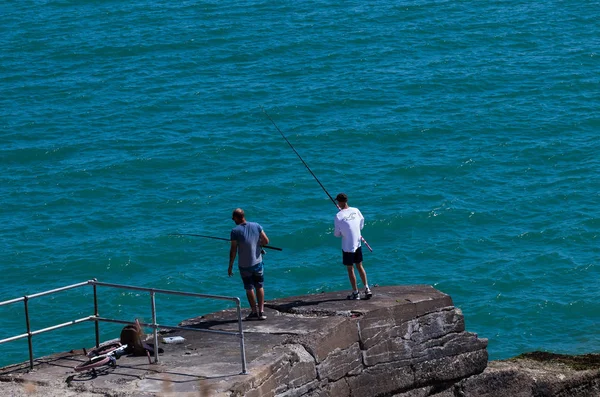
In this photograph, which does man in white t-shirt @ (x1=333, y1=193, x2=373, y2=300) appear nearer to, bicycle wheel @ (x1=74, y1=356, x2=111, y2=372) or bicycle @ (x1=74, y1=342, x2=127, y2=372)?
bicycle @ (x1=74, y1=342, x2=127, y2=372)

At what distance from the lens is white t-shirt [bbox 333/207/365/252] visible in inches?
539

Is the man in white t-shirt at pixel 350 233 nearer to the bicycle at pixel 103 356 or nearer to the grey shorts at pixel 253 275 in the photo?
the grey shorts at pixel 253 275

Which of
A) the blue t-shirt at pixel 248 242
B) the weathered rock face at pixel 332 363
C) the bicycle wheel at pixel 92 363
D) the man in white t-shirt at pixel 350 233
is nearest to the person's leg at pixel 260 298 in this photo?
the weathered rock face at pixel 332 363

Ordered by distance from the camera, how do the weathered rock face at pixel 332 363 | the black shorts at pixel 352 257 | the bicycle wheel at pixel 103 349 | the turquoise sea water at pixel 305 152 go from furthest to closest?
1. the turquoise sea water at pixel 305 152
2. the black shorts at pixel 352 257
3. the bicycle wheel at pixel 103 349
4. the weathered rock face at pixel 332 363

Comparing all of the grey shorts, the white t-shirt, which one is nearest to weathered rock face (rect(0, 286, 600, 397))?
the grey shorts

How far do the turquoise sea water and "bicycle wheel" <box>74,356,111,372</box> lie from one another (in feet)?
34.3

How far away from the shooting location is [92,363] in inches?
468

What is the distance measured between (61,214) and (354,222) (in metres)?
16.8

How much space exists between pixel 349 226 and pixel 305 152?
18315 millimetres

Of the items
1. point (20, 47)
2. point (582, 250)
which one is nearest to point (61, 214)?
point (582, 250)

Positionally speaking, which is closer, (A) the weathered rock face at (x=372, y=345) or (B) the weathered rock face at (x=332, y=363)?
(B) the weathered rock face at (x=332, y=363)

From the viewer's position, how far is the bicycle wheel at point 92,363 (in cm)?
1170

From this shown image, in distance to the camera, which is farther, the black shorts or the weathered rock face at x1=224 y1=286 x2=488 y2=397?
the black shorts

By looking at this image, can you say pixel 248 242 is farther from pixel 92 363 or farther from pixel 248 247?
pixel 92 363
